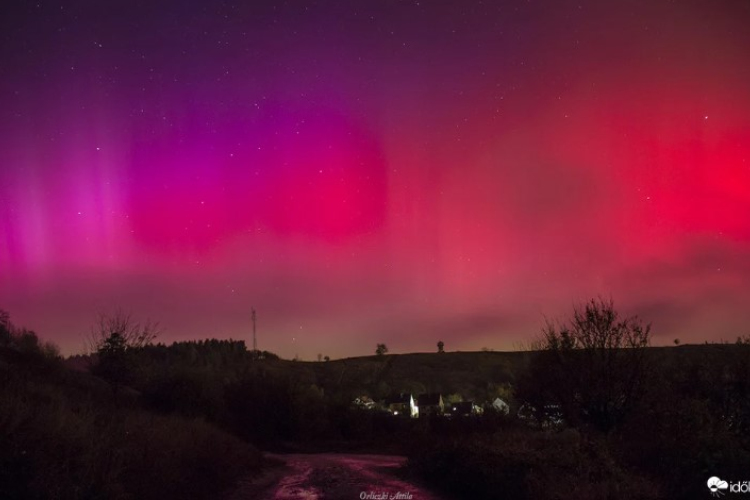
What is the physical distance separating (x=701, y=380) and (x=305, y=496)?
14.8 m

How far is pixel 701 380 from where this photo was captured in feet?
69.2

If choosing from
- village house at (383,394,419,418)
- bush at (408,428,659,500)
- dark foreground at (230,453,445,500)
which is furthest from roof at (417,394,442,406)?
bush at (408,428,659,500)

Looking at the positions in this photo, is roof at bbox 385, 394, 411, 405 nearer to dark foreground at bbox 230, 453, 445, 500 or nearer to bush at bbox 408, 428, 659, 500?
dark foreground at bbox 230, 453, 445, 500

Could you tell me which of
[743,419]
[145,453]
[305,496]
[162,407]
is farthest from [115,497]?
[162,407]

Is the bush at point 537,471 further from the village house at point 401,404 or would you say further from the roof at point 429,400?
the roof at point 429,400

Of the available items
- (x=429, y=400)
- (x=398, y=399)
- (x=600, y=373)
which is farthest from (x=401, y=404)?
(x=600, y=373)

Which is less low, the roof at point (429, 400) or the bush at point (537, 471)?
the bush at point (537, 471)

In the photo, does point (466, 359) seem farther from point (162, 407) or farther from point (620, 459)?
point (620, 459)

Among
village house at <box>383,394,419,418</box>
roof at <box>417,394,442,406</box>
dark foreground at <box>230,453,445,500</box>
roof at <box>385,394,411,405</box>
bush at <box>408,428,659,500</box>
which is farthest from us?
roof at <box>385,394,411,405</box>

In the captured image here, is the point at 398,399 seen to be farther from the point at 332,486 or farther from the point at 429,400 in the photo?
the point at 332,486

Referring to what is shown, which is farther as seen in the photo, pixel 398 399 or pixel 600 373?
pixel 398 399

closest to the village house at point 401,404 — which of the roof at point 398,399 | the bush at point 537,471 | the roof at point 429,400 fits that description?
the roof at point 398,399

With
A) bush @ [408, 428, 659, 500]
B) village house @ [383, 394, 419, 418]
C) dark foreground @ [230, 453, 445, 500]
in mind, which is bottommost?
village house @ [383, 394, 419, 418]

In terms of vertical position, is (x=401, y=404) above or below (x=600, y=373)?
below
